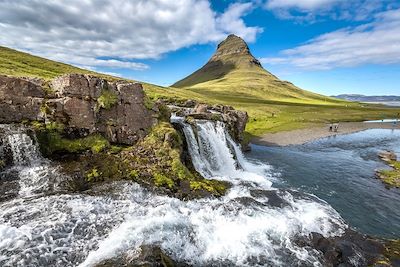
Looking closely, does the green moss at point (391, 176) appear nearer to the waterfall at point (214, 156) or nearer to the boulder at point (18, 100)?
the waterfall at point (214, 156)

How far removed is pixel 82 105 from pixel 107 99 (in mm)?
2434

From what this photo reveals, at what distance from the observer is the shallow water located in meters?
27.8

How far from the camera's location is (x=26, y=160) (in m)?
24.0

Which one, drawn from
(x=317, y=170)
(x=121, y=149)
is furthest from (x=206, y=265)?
(x=317, y=170)

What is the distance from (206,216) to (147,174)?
7.01 metres

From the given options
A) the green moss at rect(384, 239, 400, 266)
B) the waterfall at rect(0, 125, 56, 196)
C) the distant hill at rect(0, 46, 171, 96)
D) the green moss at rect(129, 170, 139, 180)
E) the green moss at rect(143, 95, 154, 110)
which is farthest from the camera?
the distant hill at rect(0, 46, 171, 96)

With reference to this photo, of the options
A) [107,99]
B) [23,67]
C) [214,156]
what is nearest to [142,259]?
[107,99]

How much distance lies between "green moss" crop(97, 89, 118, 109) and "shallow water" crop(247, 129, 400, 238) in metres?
21.8

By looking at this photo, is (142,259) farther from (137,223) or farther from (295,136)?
(295,136)

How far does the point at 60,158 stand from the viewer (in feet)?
85.4

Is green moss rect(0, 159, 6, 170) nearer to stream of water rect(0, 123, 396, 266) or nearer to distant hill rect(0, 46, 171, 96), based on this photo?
stream of water rect(0, 123, 396, 266)

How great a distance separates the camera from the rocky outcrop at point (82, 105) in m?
26.1

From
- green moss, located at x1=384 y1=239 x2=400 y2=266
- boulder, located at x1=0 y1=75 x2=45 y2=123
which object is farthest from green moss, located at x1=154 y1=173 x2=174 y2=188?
green moss, located at x1=384 y1=239 x2=400 y2=266

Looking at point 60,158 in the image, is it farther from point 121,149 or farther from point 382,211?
point 382,211
